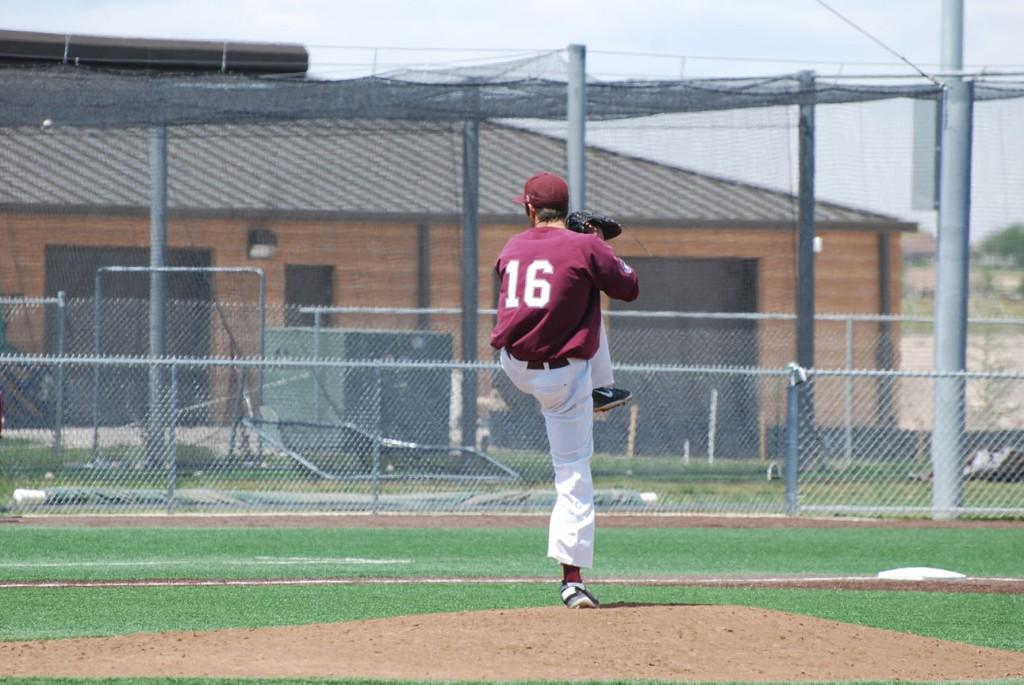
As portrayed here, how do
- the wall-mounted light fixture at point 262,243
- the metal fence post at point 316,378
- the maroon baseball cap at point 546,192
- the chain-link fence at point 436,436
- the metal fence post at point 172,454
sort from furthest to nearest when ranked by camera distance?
the metal fence post at point 316,378
the wall-mounted light fixture at point 262,243
the chain-link fence at point 436,436
the metal fence post at point 172,454
the maroon baseball cap at point 546,192

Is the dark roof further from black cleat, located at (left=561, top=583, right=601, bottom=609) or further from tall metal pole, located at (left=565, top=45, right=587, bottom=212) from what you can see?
black cleat, located at (left=561, top=583, right=601, bottom=609)

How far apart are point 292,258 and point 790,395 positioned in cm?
502

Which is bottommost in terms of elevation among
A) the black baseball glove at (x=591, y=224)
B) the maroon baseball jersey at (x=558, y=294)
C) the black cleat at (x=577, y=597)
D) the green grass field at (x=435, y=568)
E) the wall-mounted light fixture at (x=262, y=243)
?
the green grass field at (x=435, y=568)

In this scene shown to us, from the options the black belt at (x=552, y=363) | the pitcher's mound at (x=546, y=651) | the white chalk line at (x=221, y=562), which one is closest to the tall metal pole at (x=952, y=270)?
the white chalk line at (x=221, y=562)

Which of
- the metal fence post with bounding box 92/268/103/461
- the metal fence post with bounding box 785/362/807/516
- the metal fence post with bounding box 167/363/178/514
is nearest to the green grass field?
the metal fence post with bounding box 785/362/807/516

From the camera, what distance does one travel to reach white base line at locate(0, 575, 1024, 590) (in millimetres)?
8586

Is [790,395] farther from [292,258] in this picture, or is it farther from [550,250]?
[550,250]

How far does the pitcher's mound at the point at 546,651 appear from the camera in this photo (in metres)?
5.44

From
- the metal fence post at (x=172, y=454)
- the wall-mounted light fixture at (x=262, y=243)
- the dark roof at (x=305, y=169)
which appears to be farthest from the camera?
the wall-mounted light fixture at (x=262, y=243)

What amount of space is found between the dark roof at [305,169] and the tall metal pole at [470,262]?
84 mm

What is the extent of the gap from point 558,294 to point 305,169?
8655 mm

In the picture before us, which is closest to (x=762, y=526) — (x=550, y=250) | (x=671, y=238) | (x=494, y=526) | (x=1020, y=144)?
(x=494, y=526)

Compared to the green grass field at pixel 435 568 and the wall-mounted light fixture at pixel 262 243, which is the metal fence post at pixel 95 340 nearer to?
the wall-mounted light fixture at pixel 262 243

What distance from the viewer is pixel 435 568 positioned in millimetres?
9812
